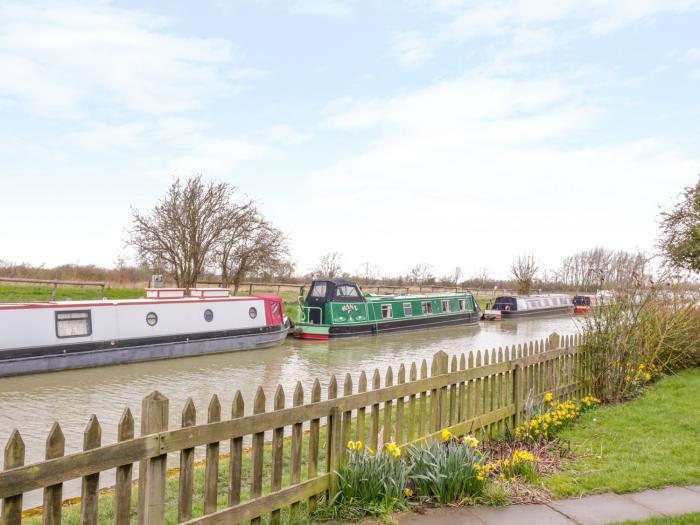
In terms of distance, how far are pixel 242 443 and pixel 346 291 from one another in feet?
68.4

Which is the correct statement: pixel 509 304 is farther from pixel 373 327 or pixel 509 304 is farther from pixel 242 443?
pixel 242 443

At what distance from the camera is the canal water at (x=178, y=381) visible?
9.99m

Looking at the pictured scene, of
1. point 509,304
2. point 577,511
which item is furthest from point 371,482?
point 509,304

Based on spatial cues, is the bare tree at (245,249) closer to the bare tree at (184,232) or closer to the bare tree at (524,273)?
the bare tree at (184,232)

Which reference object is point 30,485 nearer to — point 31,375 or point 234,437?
point 234,437

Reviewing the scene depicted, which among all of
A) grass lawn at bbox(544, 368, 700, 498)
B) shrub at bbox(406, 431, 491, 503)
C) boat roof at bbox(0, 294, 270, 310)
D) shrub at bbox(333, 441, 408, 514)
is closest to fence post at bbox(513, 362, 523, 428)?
grass lawn at bbox(544, 368, 700, 498)

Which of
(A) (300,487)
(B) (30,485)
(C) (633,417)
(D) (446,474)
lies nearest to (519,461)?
(D) (446,474)

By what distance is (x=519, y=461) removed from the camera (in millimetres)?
5168

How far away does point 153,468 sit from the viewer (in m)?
3.17

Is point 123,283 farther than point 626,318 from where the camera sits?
Yes

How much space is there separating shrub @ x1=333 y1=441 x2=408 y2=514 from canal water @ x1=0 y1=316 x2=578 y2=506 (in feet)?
12.0

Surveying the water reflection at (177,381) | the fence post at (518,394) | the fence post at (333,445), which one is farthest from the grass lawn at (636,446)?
the water reflection at (177,381)

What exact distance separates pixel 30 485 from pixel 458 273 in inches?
3092

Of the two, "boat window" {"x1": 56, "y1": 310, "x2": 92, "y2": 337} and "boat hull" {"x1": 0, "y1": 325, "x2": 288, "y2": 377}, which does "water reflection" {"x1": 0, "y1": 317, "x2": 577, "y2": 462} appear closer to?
"boat hull" {"x1": 0, "y1": 325, "x2": 288, "y2": 377}
